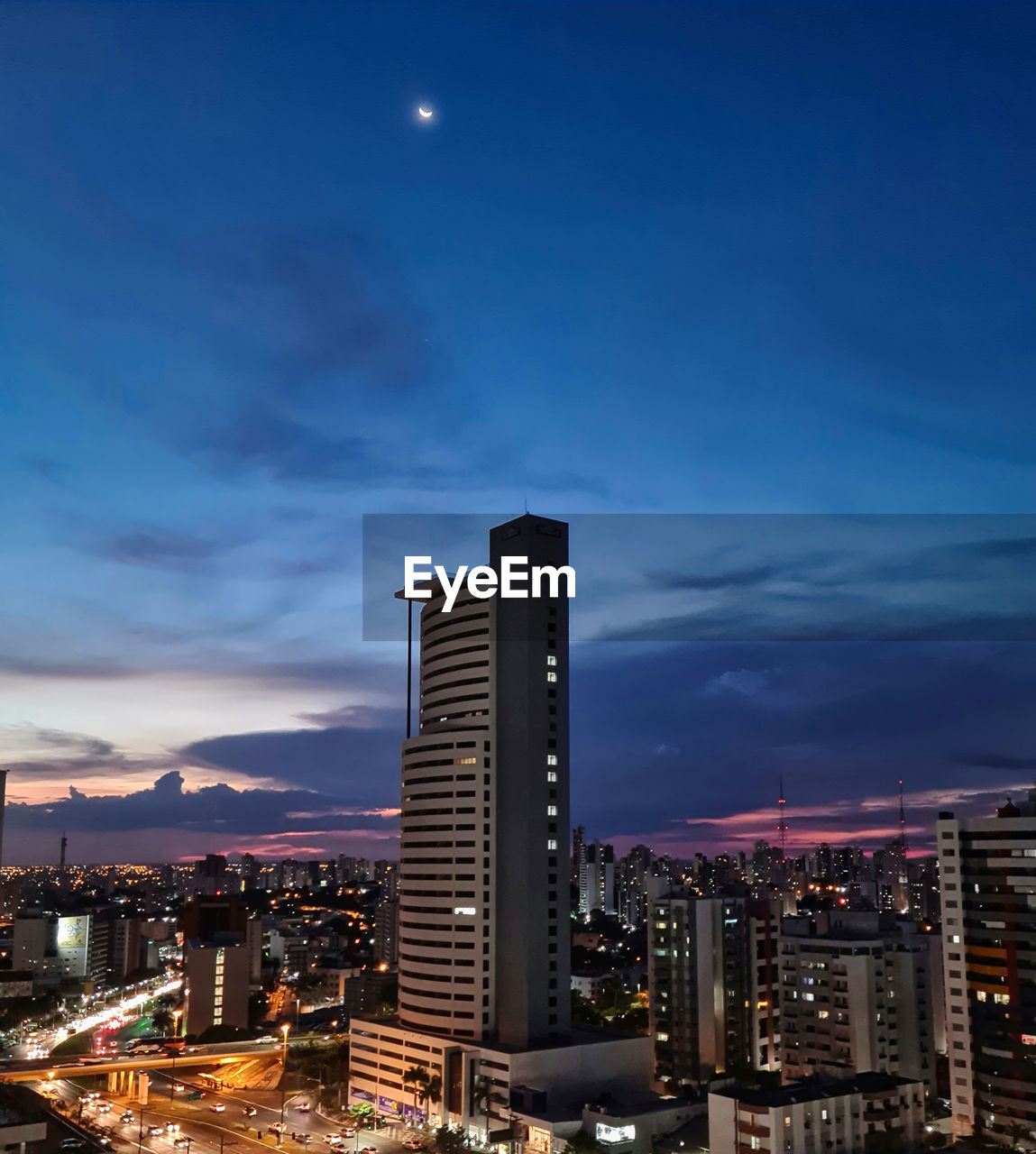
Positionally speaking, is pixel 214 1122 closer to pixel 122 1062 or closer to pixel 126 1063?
pixel 126 1063

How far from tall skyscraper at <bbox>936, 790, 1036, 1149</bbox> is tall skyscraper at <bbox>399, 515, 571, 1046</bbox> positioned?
35.5ft

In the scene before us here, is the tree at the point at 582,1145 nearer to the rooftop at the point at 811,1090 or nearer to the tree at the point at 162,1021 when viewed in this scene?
the rooftop at the point at 811,1090

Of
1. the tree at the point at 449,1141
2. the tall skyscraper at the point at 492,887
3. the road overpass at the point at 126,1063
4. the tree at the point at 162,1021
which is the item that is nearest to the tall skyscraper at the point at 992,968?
the tall skyscraper at the point at 492,887

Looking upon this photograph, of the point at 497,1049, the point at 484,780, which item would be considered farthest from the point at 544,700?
the point at 497,1049

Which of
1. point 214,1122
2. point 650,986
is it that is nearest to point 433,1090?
point 214,1122

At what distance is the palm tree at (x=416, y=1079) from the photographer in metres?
30.8

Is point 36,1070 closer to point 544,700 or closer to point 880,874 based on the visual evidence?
point 544,700

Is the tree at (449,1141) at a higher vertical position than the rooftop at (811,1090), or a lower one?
lower

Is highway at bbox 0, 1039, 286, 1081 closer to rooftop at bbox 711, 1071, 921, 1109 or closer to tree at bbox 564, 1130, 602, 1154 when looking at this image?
tree at bbox 564, 1130, 602, 1154

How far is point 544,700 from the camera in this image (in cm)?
3316

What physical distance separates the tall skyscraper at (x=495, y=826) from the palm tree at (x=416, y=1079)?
4.05 feet

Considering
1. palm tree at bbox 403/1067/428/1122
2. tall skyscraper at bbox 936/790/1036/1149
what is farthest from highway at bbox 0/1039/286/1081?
tall skyscraper at bbox 936/790/1036/1149

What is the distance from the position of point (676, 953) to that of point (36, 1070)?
21.7 metres

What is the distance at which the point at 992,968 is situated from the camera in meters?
28.5
